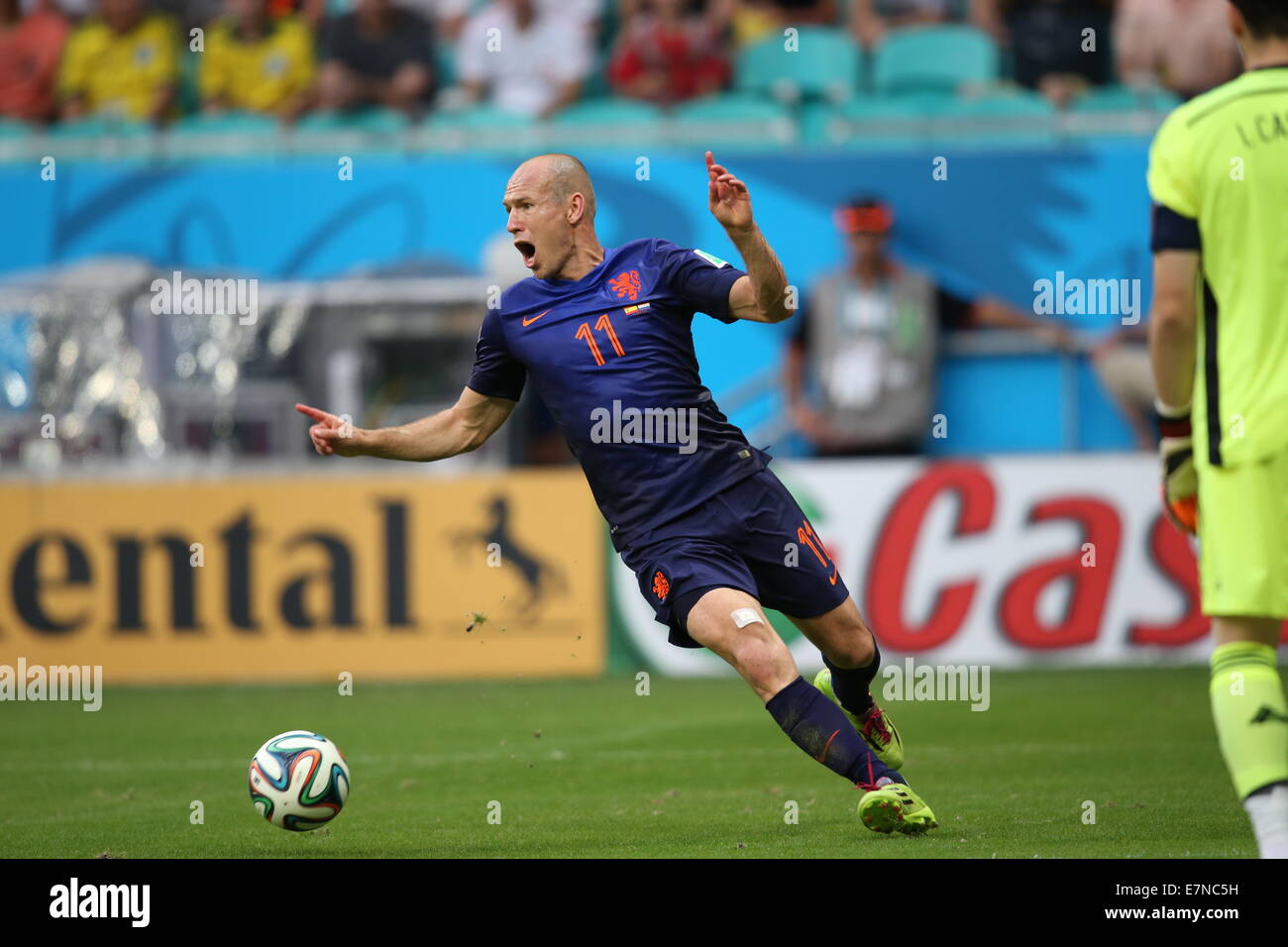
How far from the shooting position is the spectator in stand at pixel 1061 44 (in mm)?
16391

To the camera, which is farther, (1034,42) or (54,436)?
(1034,42)

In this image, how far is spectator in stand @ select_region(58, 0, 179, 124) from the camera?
17.5 m

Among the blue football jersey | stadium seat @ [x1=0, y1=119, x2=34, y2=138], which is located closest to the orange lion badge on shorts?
the blue football jersey

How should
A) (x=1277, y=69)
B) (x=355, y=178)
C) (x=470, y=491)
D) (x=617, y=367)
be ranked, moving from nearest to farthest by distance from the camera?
(x=1277, y=69) < (x=617, y=367) < (x=470, y=491) < (x=355, y=178)

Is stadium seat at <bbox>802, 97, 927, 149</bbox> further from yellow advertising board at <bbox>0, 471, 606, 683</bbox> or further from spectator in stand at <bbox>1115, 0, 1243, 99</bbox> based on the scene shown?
yellow advertising board at <bbox>0, 471, 606, 683</bbox>

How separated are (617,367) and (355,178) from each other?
10168 millimetres

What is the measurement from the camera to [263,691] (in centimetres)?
1320

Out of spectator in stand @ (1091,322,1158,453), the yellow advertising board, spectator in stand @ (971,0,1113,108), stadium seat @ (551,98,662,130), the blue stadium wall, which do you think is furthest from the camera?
stadium seat @ (551,98,662,130)

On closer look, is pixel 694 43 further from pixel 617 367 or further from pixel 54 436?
pixel 617 367

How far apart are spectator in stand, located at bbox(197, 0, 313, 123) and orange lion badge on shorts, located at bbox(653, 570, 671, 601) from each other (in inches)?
471

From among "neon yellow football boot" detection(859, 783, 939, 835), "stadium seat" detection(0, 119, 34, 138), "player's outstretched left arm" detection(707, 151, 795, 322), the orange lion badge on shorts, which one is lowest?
"neon yellow football boot" detection(859, 783, 939, 835)

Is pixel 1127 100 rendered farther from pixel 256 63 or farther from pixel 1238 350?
pixel 1238 350

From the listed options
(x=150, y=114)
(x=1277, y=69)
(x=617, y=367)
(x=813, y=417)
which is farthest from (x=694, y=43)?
(x=1277, y=69)

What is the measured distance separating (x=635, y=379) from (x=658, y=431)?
0.21 m
